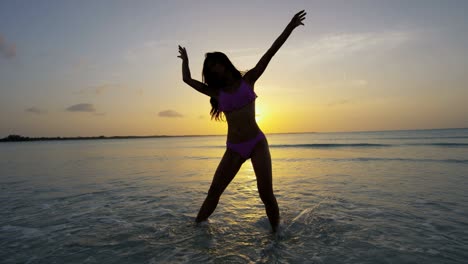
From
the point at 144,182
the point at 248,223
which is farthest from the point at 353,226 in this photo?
the point at 144,182

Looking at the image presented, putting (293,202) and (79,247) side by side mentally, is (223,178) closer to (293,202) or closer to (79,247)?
(79,247)

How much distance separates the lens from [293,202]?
21.5 feet

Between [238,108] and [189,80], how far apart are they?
2.79ft

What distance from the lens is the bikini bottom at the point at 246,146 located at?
13.5 ft

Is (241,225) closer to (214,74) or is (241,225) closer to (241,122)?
(241,122)

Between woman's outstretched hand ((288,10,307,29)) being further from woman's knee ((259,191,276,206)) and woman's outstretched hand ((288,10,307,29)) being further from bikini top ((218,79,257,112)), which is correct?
woman's knee ((259,191,276,206))

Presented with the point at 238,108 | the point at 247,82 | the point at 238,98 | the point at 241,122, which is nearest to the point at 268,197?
the point at 241,122

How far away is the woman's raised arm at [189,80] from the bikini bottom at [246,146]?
796 mm

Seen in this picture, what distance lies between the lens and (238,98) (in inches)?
153

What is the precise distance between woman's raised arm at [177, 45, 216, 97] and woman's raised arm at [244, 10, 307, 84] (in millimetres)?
578

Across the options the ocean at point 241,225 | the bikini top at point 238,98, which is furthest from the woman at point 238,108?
the ocean at point 241,225

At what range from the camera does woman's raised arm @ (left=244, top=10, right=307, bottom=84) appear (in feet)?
12.5

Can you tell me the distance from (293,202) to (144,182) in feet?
18.5

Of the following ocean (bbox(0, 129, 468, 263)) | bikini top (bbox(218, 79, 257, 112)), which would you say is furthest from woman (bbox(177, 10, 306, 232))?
ocean (bbox(0, 129, 468, 263))
